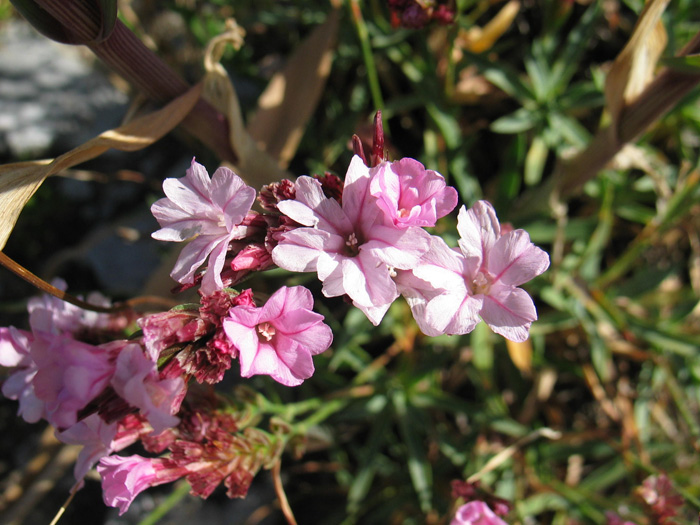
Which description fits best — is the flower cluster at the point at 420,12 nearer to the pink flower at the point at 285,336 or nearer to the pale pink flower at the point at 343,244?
the pale pink flower at the point at 343,244

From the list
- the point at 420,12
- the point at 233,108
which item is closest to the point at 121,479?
the point at 233,108

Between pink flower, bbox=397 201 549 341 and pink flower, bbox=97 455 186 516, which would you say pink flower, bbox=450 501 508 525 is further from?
pink flower, bbox=97 455 186 516

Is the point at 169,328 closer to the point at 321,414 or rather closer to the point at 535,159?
the point at 321,414

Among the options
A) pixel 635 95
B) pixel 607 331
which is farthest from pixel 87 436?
pixel 607 331

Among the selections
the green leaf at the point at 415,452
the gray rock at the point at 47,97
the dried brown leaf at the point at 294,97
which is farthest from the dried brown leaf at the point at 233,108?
the gray rock at the point at 47,97

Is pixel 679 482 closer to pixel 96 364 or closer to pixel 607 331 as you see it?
pixel 607 331

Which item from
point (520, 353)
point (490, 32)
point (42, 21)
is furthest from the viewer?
point (490, 32)

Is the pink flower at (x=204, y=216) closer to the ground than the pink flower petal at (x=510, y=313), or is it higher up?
higher up
